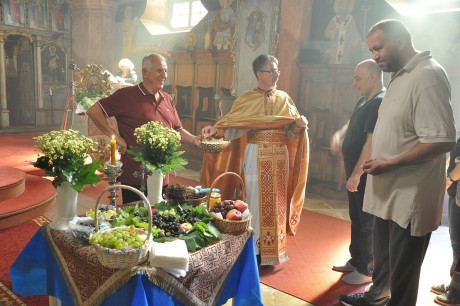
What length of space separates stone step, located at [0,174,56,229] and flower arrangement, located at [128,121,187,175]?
3.17 meters

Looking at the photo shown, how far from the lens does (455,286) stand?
3.39 meters

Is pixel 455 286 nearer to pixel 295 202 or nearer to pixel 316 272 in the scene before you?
pixel 316 272

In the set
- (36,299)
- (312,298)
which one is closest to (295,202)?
(312,298)

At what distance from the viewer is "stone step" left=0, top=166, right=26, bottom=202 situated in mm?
5548

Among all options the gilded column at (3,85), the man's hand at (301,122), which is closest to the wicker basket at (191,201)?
the man's hand at (301,122)

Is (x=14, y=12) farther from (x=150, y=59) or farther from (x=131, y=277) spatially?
(x=131, y=277)

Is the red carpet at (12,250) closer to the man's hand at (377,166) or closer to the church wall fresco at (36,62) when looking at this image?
the man's hand at (377,166)

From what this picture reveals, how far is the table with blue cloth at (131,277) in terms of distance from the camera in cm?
191

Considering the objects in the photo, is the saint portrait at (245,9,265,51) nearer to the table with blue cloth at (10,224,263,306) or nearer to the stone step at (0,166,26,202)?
the stone step at (0,166,26,202)

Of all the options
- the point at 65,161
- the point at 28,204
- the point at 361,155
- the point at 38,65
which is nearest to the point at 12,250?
the point at 28,204

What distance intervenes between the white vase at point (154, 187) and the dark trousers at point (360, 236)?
1.92 meters

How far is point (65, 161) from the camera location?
7.59 ft

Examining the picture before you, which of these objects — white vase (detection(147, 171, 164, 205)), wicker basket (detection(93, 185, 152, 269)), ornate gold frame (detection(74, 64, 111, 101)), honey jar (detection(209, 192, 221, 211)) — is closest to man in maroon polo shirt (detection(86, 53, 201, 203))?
white vase (detection(147, 171, 164, 205))

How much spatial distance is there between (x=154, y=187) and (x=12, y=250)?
2359 millimetres
